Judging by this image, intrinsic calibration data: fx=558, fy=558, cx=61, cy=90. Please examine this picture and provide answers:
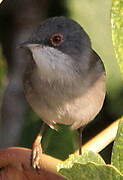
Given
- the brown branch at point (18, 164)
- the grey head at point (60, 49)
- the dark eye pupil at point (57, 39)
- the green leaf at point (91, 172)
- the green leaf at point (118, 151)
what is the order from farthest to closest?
the dark eye pupil at point (57, 39)
the grey head at point (60, 49)
the brown branch at point (18, 164)
the green leaf at point (118, 151)
the green leaf at point (91, 172)

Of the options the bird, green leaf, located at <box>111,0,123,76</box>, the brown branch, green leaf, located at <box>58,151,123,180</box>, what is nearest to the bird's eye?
the bird

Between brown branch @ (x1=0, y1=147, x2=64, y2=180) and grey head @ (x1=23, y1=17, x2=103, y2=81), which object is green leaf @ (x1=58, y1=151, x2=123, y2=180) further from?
grey head @ (x1=23, y1=17, x2=103, y2=81)

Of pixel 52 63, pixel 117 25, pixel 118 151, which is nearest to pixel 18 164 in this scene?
pixel 118 151

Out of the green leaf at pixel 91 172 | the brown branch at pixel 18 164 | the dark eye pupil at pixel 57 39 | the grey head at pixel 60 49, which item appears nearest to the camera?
the green leaf at pixel 91 172

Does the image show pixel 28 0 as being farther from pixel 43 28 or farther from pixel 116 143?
pixel 116 143

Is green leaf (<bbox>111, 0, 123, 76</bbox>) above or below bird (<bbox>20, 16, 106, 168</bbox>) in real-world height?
above

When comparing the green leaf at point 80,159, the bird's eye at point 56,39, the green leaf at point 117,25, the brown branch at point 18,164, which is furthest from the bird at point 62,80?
the green leaf at point 80,159

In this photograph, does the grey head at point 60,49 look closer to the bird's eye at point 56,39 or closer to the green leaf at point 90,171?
the bird's eye at point 56,39
